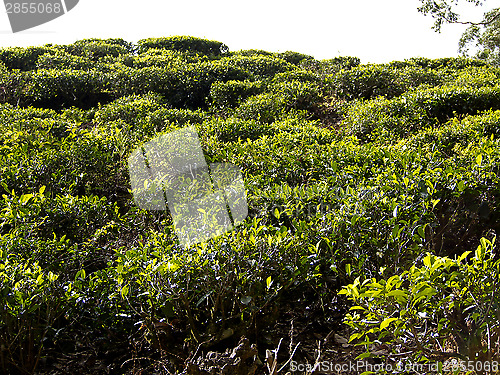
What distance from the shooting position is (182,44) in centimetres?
1225

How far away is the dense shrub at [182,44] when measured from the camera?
39.7ft

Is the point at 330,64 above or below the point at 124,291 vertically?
above

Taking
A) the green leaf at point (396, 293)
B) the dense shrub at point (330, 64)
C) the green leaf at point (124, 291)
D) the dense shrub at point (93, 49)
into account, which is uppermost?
the dense shrub at point (93, 49)

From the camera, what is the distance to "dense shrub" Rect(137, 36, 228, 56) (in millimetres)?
12109

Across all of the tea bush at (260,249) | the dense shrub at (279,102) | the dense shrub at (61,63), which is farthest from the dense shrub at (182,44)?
the tea bush at (260,249)

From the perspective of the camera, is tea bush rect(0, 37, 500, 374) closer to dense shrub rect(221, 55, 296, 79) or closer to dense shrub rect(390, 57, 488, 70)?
dense shrub rect(221, 55, 296, 79)

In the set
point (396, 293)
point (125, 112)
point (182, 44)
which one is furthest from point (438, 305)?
point (182, 44)

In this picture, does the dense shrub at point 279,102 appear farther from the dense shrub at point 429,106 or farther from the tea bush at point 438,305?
the tea bush at point 438,305

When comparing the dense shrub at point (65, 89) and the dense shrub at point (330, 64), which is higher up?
the dense shrub at point (65, 89)

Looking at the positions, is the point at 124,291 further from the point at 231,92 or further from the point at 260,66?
the point at 260,66

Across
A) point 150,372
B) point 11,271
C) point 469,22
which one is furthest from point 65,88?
point 469,22

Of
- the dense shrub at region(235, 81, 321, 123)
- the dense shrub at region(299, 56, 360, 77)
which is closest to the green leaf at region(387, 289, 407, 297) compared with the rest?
the dense shrub at region(235, 81, 321, 123)

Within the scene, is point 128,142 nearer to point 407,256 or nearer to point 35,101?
point 407,256

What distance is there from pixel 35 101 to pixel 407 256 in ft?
25.3
